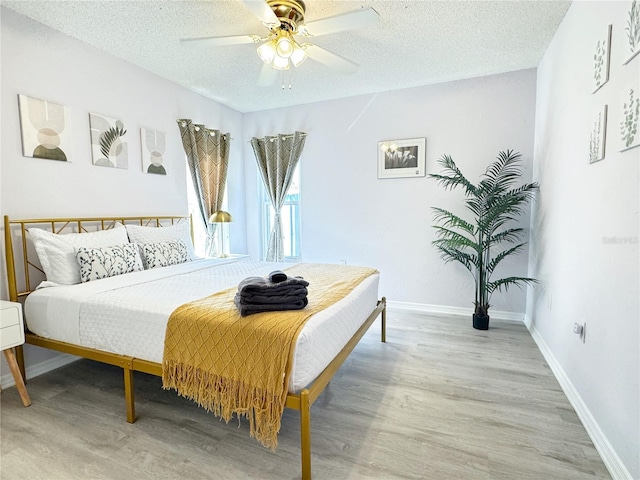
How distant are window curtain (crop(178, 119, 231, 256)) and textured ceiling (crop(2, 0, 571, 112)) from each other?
53cm

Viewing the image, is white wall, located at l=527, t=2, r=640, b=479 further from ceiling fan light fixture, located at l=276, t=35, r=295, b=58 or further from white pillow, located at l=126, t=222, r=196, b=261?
white pillow, located at l=126, t=222, r=196, b=261

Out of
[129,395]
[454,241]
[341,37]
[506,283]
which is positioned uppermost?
[341,37]

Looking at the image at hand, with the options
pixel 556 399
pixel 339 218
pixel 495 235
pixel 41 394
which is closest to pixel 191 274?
pixel 41 394

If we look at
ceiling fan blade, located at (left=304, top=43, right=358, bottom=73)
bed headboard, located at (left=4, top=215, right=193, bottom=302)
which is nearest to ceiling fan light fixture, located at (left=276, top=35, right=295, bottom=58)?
ceiling fan blade, located at (left=304, top=43, right=358, bottom=73)

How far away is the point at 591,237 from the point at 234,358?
2.13m

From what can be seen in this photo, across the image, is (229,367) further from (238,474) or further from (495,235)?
(495,235)

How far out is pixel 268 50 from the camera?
2141 mm

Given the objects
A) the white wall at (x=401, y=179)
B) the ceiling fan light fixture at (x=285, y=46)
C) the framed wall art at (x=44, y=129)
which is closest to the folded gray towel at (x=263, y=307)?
the ceiling fan light fixture at (x=285, y=46)

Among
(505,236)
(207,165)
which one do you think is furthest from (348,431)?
(207,165)

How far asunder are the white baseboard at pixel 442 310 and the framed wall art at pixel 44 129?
12.0 ft

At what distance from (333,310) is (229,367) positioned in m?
0.61

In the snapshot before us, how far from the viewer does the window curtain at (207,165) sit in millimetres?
3818

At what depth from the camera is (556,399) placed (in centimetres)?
208

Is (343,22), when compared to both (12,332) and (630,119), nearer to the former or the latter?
(630,119)
